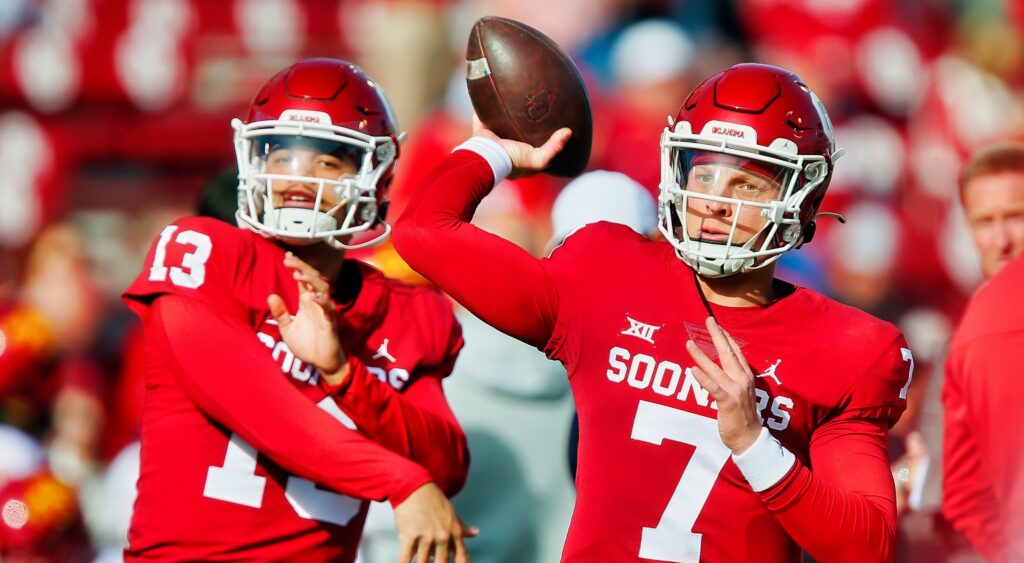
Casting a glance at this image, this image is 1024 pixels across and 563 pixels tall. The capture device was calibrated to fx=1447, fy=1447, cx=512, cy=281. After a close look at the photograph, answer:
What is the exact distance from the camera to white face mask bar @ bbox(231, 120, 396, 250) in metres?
3.30

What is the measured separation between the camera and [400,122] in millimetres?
8883

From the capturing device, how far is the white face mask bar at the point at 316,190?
10.8 ft

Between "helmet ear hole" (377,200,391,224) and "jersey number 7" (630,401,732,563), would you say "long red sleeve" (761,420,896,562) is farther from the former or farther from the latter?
"helmet ear hole" (377,200,391,224)

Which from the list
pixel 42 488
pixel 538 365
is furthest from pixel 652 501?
pixel 42 488

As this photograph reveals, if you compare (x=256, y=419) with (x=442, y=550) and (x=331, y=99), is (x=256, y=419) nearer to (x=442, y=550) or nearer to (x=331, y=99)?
(x=442, y=550)

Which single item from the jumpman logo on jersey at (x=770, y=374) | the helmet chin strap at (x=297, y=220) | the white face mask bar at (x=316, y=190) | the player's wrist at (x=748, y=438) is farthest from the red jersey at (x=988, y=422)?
the helmet chin strap at (x=297, y=220)

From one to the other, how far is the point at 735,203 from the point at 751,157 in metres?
0.11

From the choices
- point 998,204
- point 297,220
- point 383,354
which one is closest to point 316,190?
point 297,220

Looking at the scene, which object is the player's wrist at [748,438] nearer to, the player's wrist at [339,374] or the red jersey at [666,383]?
the red jersey at [666,383]

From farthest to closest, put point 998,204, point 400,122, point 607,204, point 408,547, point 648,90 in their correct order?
point 400,122
point 648,90
point 998,204
point 607,204
point 408,547

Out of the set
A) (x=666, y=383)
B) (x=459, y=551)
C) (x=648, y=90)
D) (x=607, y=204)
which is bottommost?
(x=648, y=90)

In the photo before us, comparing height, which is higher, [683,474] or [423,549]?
[683,474]

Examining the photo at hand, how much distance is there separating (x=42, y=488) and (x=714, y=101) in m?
2.81

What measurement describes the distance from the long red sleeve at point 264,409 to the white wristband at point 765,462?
0.75 meters
